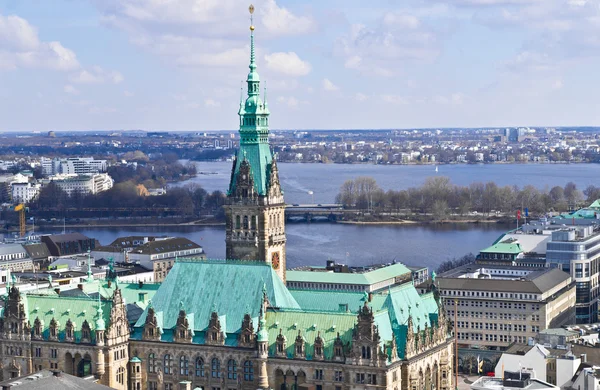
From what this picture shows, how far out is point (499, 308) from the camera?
312ft

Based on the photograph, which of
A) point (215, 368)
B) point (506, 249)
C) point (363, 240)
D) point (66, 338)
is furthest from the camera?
point (363, 240)

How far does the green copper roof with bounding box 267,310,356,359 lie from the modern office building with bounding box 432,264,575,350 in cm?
3168

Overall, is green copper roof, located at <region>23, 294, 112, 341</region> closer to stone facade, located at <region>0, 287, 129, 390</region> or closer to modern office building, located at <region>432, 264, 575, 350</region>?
stone facade, located at <region>0, 287, 129, 390</region>

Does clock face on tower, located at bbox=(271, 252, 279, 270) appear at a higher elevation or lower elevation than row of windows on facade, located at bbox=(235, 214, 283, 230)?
lower

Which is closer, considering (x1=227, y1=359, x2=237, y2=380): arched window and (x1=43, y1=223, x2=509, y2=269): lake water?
(x1=227, y1=359, x2=237, y2=380): arched window

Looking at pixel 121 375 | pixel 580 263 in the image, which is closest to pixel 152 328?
pixel 121 375

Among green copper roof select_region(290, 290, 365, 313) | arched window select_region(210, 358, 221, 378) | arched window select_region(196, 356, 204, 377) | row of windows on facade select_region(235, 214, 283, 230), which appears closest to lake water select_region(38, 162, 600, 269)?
row of windows on facade select_region(235, 214, 283, 230)

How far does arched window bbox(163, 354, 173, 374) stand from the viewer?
65000 millimetres

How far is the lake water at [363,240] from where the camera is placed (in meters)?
142

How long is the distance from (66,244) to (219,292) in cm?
7980

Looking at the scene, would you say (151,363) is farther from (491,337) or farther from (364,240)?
(364,240)

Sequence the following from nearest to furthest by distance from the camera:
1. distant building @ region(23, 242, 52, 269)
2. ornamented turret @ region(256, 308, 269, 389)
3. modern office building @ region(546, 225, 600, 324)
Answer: ornamented turret @ region(256, 308, 269, 389) → modern office building @ region(546, 225, 600, 324) → distant building @ region(23, 242, 52, 269)

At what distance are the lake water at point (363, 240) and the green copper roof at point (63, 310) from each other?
6280 cm

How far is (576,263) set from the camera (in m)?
109
